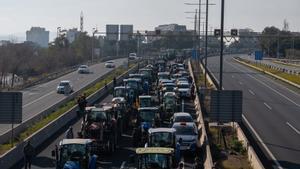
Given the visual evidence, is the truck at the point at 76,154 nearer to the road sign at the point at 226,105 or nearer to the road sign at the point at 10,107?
the road sign at the point at 10,107

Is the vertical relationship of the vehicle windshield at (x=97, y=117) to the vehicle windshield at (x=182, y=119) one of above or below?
above

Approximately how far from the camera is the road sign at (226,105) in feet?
97.7

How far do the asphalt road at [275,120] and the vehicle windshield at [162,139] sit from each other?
13.3ft

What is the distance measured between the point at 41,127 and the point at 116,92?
1241 cm

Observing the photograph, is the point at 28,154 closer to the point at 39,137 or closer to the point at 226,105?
the point at 39,137

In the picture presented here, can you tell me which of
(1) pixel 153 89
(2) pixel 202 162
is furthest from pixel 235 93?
(1) pixel 153 89

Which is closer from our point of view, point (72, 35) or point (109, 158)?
point (109, 158)

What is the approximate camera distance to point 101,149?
89.7 feet

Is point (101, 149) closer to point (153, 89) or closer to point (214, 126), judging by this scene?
point (214, 126)

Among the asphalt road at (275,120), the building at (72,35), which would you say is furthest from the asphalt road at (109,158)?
the building at (72,35)

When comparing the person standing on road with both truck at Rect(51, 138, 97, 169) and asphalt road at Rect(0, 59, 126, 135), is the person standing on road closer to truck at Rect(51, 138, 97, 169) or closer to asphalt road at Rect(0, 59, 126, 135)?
truck at Rect(51, 138, 97, 169)

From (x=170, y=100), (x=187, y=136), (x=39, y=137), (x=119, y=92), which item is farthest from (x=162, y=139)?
(x=119, y=92)

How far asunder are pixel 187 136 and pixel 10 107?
25.2 ft

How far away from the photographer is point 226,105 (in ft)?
98.0
